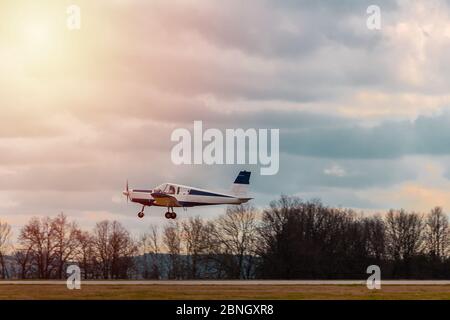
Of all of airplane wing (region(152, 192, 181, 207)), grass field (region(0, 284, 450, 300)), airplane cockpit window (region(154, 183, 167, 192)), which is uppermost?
airplane cockpit window (region(154, 183, 167, 192))

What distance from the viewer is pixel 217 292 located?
55562 millimetres

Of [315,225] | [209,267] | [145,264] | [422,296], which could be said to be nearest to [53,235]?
[145,264]

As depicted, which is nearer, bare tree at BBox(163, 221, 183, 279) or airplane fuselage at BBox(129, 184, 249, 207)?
airplane fuselage at BBox(129, 184, 249, 207)

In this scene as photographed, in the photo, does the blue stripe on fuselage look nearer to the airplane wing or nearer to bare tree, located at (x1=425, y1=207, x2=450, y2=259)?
the airplane wing

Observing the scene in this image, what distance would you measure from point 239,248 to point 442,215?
151ft

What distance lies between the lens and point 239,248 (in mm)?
114250

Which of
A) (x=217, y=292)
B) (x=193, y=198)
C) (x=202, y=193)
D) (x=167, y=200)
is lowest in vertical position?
(x=217, y=292)

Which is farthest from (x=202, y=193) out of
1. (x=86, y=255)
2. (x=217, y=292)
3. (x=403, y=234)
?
(x=403, y=234)

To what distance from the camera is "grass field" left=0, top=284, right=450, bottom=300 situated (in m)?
52.9

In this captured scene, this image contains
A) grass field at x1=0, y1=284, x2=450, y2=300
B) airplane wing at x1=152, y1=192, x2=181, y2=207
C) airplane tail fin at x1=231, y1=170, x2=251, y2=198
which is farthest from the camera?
airplane wing at x1=152, y1=192, x2=181, y2=207

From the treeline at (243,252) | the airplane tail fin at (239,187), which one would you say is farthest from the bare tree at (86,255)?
the airplane tail fin at (239,187)

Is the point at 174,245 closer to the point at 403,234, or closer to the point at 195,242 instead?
the point at 195,242

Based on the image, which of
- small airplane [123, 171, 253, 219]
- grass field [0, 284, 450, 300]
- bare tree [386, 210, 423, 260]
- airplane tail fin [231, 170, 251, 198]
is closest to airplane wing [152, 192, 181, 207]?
small airplane [123, 171, 253, 219]
